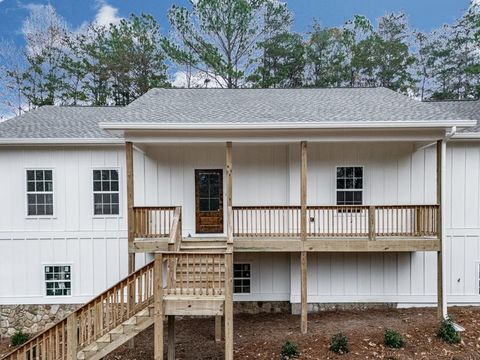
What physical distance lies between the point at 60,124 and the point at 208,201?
5.33m

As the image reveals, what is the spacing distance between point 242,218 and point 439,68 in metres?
22.2

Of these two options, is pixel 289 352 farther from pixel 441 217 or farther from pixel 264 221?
pixel 441 217

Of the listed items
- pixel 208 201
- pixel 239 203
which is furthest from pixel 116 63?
pixel 239 203

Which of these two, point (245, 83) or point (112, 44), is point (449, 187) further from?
point (112, 44)

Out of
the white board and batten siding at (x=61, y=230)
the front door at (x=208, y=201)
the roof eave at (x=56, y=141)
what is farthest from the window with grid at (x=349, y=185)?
the roof eave at (x=56, y=141)

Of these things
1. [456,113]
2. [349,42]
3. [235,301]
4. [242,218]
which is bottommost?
[235,301]

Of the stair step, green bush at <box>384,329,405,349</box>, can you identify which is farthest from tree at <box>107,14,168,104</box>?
green bush at <box>384,329,405,349</box>

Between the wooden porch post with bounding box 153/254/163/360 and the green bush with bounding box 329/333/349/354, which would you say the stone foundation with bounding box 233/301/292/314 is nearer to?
the green bush with bounding box 329/333/349/354

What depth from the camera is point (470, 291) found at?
9.79m

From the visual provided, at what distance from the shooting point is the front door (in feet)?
32.8

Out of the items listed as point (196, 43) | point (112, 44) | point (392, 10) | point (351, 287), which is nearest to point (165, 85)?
point (196, 43)

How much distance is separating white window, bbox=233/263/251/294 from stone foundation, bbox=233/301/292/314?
0.38 meters

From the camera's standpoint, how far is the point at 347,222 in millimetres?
9086

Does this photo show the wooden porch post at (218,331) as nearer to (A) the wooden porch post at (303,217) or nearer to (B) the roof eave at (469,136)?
(A) the wooden porch post at (303,217)
